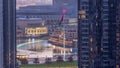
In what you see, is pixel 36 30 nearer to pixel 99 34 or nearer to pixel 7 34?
pixel 7 34

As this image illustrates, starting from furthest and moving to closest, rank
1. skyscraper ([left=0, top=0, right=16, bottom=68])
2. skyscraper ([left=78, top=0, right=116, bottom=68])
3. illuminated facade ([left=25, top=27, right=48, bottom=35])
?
1. illuminated facade ([left=25, top=27, right=48, bottom=35])
2. skyscraper ([left=78, top=0, right=116, bottom=68])
3. skyscraper ([left=0, top=0, right=16, bottom=68])

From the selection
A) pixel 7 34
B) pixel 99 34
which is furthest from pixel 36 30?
pixel 99 34

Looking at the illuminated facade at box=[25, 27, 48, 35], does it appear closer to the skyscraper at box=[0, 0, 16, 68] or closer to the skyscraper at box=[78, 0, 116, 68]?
the skyscraper at box=[0, 0, 16, 68]

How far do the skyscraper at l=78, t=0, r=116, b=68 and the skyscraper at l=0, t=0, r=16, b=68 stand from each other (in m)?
1.10

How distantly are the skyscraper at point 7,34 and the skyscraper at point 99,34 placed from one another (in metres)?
1.10

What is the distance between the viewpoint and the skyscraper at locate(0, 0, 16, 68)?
7.74m

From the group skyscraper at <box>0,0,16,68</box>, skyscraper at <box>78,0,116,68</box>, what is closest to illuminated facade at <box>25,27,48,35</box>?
skyscraper at <box>0,0,16,68</box>

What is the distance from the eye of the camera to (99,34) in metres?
7.94

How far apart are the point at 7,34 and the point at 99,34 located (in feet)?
4.73

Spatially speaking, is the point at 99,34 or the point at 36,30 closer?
the point at 99,34

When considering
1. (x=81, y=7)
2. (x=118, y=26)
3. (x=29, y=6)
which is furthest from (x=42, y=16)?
(x=118, y=26)

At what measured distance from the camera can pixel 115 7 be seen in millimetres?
7863

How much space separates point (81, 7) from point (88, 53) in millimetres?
746

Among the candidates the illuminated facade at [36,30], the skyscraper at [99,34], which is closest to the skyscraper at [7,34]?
the illuminated facade at [36,30]
